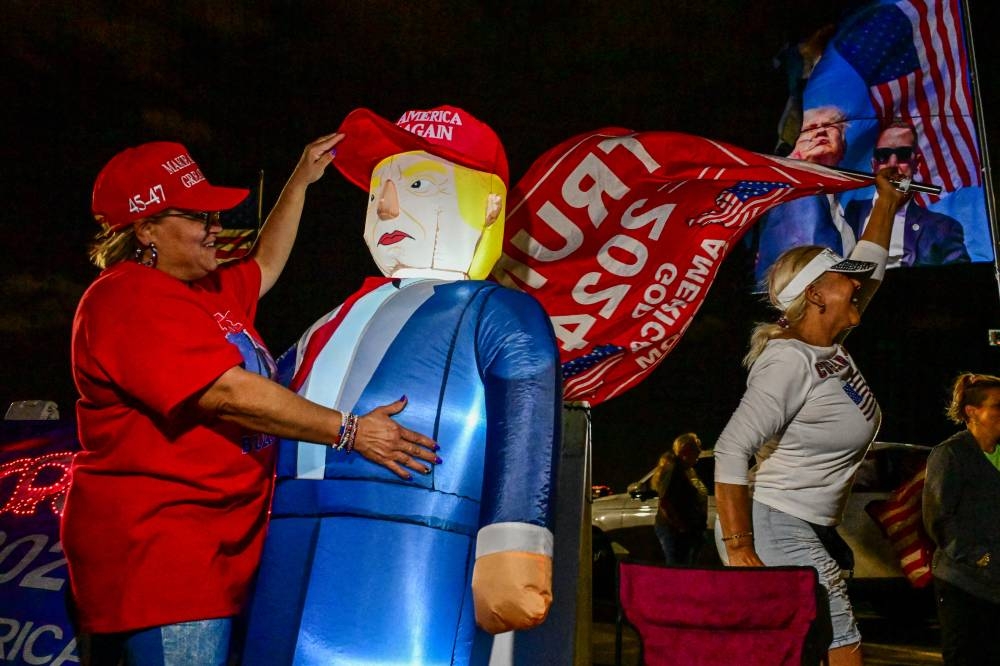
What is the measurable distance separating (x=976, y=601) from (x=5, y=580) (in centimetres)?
377

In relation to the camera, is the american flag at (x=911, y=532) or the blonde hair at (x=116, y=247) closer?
the blonde hair at (x=116, y=247)

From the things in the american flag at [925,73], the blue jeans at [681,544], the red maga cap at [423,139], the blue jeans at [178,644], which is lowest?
the blue jeans at [681,544]

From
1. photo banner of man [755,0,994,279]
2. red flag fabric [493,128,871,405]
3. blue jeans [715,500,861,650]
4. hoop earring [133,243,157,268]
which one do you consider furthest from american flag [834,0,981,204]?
hoop earring [133,243,157,268]

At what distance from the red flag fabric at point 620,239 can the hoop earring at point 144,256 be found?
6.83 ft

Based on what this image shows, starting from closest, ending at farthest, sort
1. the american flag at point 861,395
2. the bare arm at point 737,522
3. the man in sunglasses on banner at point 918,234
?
the bare arm at point 737,522, the american flag at point 861,395, the man in sunglasses on banner at point 918,234

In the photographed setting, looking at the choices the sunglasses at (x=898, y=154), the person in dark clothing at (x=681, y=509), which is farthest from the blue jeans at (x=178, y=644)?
the person in dark clothing at (x=681, y=509)

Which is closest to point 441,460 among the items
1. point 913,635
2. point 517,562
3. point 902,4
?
point 517,562

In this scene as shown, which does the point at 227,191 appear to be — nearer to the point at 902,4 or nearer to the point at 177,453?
Result: the point at 177,453

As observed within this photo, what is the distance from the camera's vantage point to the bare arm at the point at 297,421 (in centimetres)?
218

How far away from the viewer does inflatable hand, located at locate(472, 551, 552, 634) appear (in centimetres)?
200

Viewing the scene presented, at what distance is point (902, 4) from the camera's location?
4629mm

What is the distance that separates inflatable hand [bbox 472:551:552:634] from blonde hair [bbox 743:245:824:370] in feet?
5.71

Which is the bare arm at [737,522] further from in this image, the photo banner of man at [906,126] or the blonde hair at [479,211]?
the photo banner of man at [906,126]

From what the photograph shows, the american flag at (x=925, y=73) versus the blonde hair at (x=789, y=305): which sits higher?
the american flag at (x=925, y=73)
